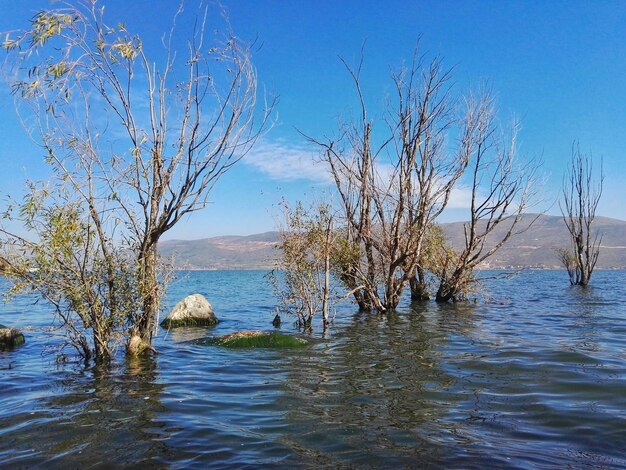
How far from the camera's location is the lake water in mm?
6566

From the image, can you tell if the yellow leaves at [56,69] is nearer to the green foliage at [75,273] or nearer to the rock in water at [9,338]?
the green foliage at [75,273]

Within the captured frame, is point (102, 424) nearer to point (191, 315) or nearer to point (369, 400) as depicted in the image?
point (369, 400)

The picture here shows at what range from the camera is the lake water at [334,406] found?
657cm

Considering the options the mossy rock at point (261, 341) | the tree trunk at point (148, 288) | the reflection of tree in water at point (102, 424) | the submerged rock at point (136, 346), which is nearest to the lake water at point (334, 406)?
the reflection of tree in water at point (102, 424)

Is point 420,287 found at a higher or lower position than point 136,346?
higher

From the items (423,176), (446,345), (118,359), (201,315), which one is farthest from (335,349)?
(423,176)

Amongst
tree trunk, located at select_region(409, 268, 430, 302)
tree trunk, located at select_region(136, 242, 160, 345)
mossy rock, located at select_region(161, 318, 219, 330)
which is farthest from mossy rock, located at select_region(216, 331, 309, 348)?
tree trunk, located at select_region(409, 268, 430, 302)

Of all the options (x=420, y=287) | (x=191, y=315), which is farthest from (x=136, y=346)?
(x=420, y=287)

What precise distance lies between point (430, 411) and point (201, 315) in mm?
16525

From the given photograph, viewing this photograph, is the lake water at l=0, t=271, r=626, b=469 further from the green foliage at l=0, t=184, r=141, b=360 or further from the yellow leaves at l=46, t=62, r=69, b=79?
the yellow leaves at l=46, t=62, r=69, b=79

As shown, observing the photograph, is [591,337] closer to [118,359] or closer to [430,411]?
[430,411]

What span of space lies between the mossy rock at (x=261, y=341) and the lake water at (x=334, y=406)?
71 centimetres

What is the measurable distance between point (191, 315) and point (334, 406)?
15434 millimetres

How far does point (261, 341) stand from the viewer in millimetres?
15672
